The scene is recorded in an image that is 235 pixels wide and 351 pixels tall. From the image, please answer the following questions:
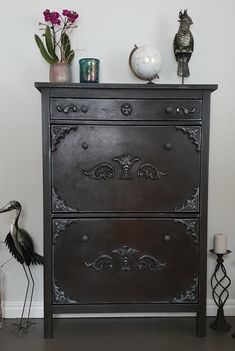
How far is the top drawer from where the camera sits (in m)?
1.91

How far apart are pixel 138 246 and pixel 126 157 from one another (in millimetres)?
481

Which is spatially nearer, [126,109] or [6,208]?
[126,109]

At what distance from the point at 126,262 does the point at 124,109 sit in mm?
812

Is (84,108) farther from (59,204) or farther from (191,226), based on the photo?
(191,226)

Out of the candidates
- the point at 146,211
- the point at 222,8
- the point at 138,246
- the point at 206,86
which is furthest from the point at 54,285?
the point at 222,8

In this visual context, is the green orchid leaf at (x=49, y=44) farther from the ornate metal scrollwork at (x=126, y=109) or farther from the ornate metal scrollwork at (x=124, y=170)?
the ornate metal scrollwork at (x=124, y=170)

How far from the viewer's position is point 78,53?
2.28m

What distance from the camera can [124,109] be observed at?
1.92 meters

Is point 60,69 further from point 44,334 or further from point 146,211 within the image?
point 44,334

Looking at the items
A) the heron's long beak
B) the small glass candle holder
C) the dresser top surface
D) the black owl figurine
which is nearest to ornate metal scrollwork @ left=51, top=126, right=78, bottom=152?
the dresser top surface

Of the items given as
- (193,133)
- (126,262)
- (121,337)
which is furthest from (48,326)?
(193,133)

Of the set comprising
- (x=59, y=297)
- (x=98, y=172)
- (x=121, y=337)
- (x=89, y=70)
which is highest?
(x=89, y=70)

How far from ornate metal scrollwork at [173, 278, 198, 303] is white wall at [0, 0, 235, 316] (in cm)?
71

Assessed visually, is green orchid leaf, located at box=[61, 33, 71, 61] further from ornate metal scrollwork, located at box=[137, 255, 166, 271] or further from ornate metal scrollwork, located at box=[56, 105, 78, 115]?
ornate metal scrollwork, located at box=[137, 255, 166, 271]
